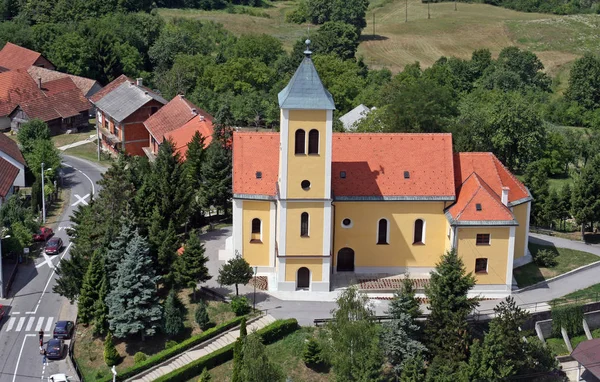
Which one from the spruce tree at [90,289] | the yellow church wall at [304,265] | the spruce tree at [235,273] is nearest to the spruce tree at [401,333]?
the yellow church wall at [304,265]

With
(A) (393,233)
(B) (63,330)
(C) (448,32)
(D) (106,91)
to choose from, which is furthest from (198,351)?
(C) (448,32)

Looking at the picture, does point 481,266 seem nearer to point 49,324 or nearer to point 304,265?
point 304,265

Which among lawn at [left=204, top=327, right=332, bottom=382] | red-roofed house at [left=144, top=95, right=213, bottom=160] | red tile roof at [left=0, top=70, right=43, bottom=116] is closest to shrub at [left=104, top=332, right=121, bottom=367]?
lawn at [left=204, top=327, right=332, bottom=382]

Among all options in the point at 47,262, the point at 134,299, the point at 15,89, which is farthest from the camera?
the point at 15,89

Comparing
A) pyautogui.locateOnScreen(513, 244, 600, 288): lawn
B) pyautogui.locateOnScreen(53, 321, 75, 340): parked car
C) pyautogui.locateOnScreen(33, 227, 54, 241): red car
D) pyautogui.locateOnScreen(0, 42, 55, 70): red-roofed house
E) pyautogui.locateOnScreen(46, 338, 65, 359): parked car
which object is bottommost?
pyautogui.locateOnScreen(46, 338, 65, 359): parked car

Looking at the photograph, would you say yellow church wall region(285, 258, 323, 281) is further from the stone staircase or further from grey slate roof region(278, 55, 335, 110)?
grey slate roof region(278, 55, 335, 110)

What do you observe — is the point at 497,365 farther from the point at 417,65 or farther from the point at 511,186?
the point at 417,65
